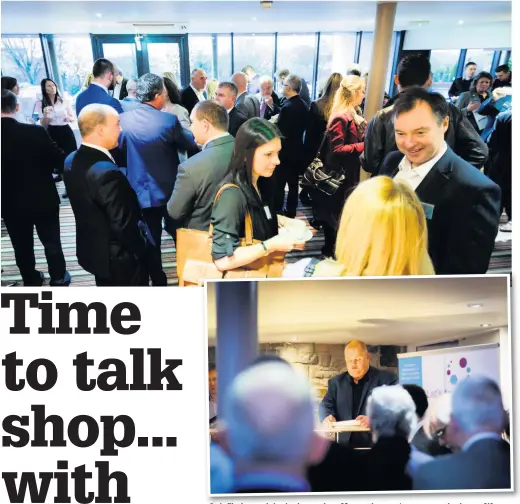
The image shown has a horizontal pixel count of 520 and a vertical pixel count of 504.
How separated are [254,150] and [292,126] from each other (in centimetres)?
20

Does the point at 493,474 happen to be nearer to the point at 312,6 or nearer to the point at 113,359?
the point at 113,359

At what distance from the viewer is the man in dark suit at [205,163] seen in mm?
2883

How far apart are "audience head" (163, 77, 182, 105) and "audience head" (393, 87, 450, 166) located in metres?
0.94

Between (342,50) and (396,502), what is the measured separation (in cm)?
203

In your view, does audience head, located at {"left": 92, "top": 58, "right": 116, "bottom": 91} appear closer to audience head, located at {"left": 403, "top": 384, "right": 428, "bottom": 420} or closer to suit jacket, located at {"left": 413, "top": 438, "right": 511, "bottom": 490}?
audience head, located at {"left": 403, "top": 384, "right": 428, "bottom": 420}

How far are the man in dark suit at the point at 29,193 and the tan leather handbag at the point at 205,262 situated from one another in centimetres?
53

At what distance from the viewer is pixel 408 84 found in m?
2.88

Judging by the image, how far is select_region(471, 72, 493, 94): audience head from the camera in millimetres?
2916

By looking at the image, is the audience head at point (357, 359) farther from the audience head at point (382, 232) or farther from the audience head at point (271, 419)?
the audience head at point (382, 232)

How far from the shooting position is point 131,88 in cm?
287

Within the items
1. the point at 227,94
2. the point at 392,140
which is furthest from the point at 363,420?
the point at 227,94

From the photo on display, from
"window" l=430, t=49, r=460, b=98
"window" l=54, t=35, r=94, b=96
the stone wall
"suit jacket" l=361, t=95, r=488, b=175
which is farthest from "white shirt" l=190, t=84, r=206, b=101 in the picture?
the stone wall

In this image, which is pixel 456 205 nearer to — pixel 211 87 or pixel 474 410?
pixel 474 410

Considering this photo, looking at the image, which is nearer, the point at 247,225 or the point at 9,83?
the point at 9,83
